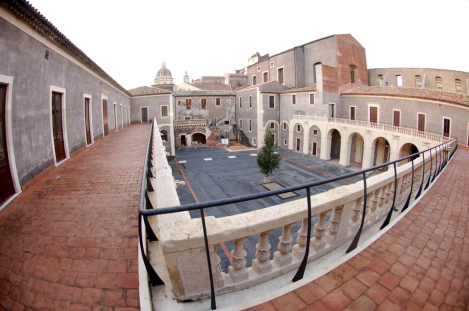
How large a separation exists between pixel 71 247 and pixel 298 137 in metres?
29.4

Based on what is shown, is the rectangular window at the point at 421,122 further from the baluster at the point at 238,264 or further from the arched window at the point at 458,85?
the baluster at the point at 238,264

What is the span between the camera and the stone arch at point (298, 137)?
97.1ft

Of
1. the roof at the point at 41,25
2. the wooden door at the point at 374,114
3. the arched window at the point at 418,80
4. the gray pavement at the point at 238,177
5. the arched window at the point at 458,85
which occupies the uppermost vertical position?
the arched window at the point at 418,80

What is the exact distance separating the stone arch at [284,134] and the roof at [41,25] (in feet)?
84.5

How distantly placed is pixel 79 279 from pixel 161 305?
1052 millimetres

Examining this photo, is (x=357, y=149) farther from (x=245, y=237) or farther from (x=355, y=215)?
(x=245, y=237)

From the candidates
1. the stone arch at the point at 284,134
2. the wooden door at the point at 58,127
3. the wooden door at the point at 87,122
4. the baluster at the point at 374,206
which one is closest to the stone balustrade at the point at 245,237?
the baluster at the point at 374,206

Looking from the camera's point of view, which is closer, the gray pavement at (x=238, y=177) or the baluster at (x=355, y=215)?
the baluster at (x=355, y=215)

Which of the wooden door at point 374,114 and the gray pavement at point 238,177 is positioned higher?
the wooden door at point 374,114

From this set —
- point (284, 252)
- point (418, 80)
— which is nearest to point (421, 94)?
point (418, 80)

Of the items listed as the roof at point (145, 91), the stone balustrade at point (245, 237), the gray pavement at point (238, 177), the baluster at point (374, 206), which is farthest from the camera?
the roof at point (145, 91)

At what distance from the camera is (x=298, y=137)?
99.3 ft

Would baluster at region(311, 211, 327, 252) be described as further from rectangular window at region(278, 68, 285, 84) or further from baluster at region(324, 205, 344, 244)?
rectangular window at region(278, 68, 285, 84)

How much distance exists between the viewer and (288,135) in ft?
105
